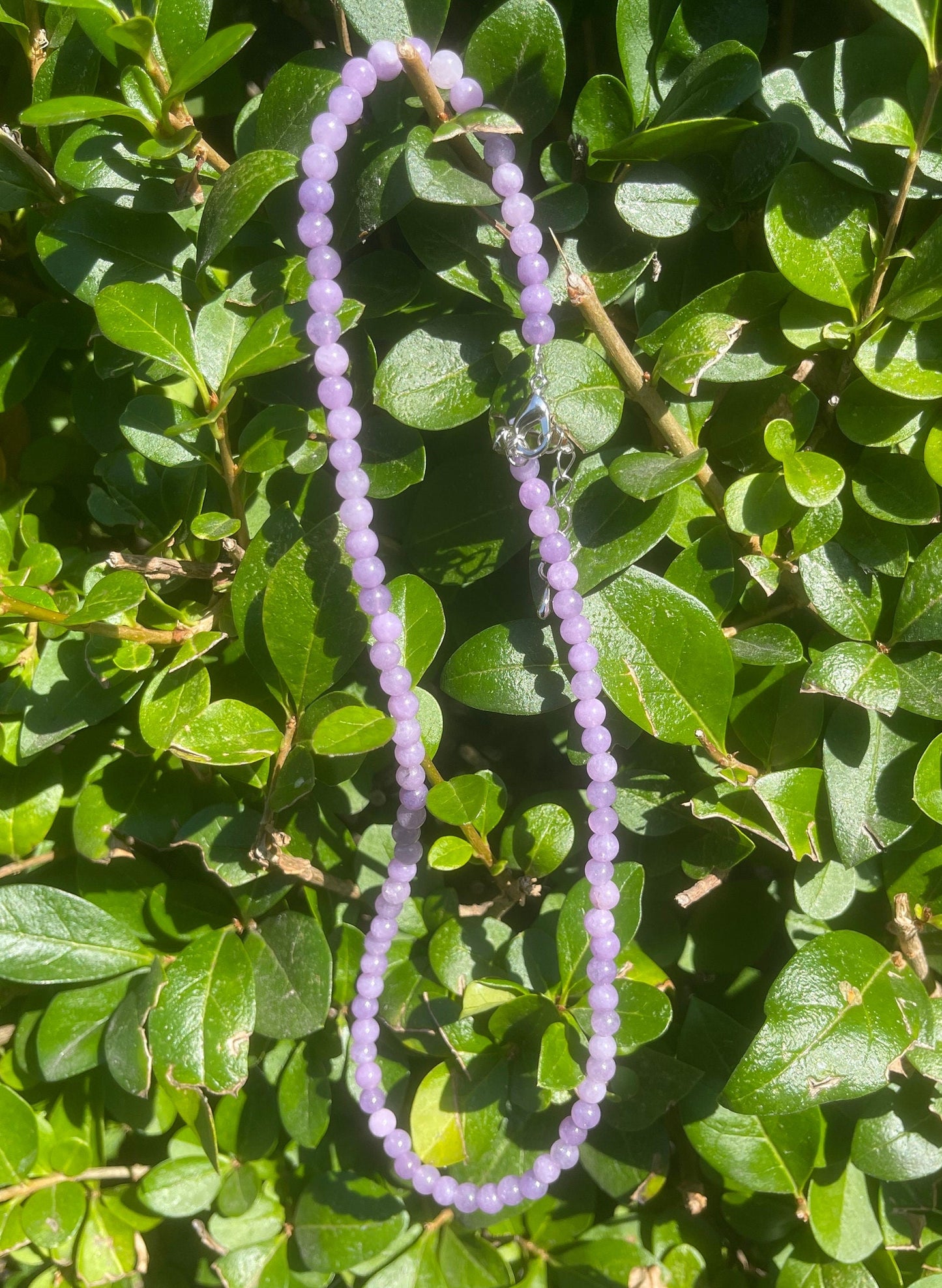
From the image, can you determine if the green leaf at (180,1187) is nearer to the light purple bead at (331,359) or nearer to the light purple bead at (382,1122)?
the light purple bead at (382,1122)

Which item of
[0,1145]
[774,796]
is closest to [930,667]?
[774,796]

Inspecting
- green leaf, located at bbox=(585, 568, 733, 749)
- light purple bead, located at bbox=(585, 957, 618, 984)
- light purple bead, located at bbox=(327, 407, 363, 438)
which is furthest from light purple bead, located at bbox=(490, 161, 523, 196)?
light purple bead, located at bbox=(585, 957, 618, 984)

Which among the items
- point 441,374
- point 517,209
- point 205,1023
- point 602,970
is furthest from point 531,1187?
point 517,209

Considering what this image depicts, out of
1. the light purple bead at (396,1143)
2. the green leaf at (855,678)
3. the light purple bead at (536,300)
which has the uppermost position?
the light purple bead at (536,300)

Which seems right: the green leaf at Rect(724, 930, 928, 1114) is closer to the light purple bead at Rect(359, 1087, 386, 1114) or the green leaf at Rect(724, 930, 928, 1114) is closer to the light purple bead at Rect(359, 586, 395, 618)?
the light purple bead at Rect(359, 1087, 386, 1114)

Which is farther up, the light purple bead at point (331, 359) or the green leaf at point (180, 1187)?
the light purple bead at point (331, 359)

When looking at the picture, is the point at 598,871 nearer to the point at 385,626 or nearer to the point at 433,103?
the point at 385,626

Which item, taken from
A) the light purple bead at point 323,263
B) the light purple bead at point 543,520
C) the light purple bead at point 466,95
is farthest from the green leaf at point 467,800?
the light purple bead at point 466,95
